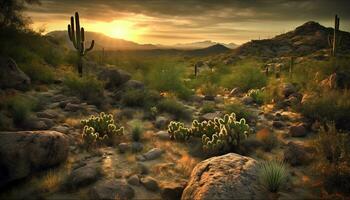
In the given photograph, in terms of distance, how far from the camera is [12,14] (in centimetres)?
1850

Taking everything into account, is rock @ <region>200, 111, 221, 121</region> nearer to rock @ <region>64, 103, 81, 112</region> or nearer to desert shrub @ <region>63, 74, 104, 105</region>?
desert shrub @ <region>63, 74, 104, 105</region>

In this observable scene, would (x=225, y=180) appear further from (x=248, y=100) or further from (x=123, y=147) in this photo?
(x=248, y=100)

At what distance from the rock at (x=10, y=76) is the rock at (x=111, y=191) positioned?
7.74 m

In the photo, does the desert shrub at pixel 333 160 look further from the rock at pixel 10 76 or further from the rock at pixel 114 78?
the rock at pixel 10 76

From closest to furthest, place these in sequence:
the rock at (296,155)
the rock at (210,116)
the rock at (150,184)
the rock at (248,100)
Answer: the rock at (150,184) < the rock at (296,155) < the rock at (210,116) < the rock at (248,100)

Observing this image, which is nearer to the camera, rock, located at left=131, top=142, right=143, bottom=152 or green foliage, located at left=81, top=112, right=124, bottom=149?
rock, located at left=131, top=142, right=143, bottom=152

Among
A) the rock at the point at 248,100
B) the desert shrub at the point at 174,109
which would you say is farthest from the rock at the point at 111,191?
the rock at the point at 248,100

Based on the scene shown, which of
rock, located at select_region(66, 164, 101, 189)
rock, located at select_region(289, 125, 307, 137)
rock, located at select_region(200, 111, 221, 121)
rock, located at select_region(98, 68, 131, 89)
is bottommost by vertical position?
rock, located at select_region(66, 164, 101, 189)

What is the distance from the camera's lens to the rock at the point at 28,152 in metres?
5.50

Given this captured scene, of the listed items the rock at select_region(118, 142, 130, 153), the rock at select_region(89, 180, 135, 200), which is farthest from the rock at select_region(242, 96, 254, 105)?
the rock at select_region(89, 180, 135, 200)

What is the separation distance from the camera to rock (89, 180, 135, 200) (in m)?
5.18

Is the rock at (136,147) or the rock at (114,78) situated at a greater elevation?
the rock at (114,78)

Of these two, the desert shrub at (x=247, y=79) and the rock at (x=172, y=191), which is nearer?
the rock at (x=172, y=191)

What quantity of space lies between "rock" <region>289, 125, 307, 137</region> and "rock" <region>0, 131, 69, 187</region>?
6.00m
